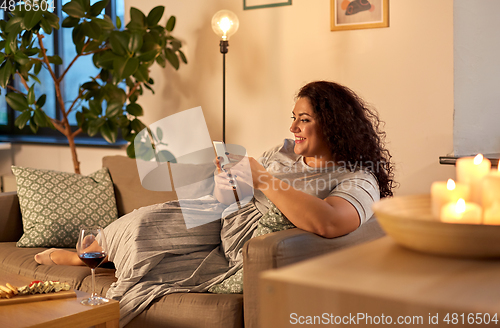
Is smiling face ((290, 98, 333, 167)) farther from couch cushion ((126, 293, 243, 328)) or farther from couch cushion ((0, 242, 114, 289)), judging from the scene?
couch cushion ((0, 242, 114, 289))

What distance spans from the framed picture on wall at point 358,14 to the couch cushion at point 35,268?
1.79 m

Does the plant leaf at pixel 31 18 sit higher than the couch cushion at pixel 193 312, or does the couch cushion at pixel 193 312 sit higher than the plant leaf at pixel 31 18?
the plant leaf at pixel 31 18

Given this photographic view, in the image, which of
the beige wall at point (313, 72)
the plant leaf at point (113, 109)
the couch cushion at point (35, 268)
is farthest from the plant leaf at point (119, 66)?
the couch cushion at point (35, 268)

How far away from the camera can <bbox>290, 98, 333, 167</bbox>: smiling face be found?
5.84 ft

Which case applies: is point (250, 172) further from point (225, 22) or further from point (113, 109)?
point (113, 109)

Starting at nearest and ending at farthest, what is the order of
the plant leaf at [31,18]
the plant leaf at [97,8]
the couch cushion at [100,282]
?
the couch cushion at [100,282], the plant leaf at [31,18], the plant leaf at [97,8]

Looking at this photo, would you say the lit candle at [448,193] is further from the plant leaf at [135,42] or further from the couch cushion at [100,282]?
the plant leaf at [135,42]

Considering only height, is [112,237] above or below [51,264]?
above

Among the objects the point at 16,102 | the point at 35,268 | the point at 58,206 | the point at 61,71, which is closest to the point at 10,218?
the point at 58,206

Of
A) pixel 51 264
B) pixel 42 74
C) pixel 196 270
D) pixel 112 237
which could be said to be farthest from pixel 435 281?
pixel 42 74

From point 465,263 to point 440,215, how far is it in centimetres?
6

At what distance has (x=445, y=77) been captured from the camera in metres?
2.42

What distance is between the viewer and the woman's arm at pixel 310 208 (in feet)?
4.77

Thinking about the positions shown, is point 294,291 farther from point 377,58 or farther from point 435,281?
point 377,58
